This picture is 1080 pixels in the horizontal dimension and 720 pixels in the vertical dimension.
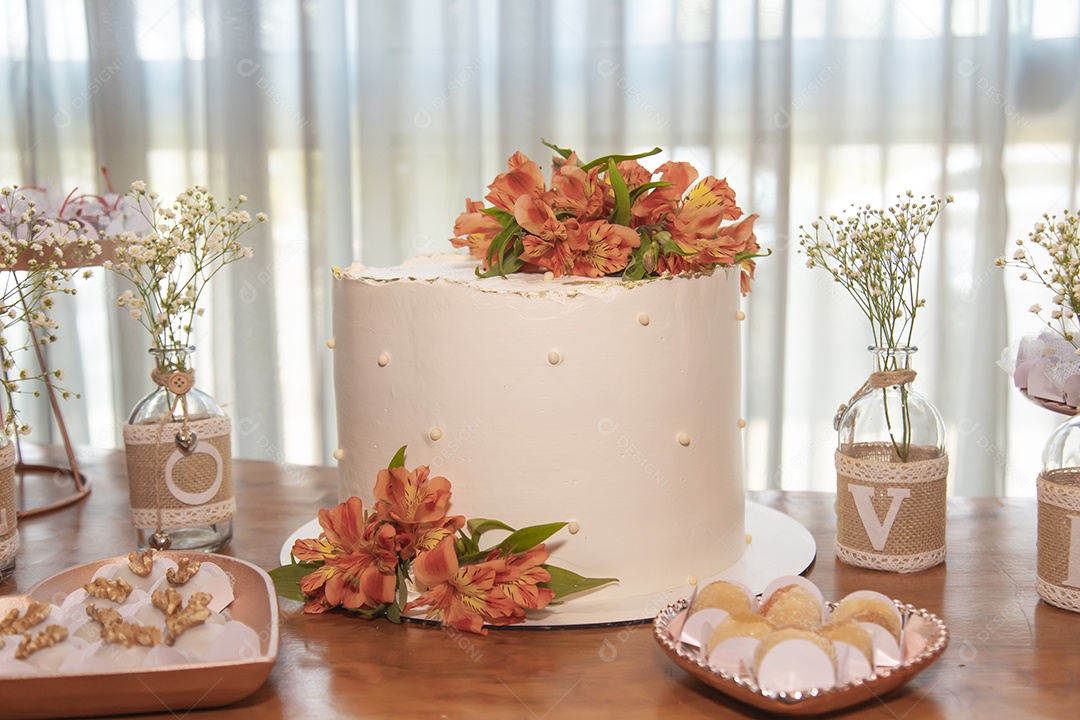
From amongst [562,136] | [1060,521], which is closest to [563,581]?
[1060,521]

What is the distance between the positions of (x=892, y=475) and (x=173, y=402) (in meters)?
0.87

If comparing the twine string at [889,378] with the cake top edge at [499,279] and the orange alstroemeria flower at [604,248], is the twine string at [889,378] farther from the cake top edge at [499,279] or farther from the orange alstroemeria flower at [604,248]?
the orange alstroemeria flower at [604,248]

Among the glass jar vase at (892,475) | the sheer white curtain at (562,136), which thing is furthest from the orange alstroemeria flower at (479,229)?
the sheer white curtain at (562,136)

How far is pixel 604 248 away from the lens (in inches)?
45.2

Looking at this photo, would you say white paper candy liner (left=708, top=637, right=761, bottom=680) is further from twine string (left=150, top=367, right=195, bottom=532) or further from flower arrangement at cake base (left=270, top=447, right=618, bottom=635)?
twine string (left=150, top=367, right=195, bottom=532)

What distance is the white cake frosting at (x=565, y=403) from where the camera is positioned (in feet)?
3.61

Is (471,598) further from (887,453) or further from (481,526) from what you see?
Result: (887,453)

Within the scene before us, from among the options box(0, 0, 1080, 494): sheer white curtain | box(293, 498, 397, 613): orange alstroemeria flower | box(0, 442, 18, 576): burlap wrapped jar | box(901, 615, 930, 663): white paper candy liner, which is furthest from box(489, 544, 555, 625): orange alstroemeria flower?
box(0, 0, 1080, 494): sheer white curtain

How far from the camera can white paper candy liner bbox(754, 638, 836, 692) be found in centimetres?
85

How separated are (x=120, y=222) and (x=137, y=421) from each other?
1.09ft

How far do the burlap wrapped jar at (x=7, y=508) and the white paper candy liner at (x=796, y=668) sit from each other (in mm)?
864

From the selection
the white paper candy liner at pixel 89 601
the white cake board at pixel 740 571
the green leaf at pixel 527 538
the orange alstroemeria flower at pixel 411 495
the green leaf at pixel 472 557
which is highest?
the orange alstroemeria flower at pixel 411 495

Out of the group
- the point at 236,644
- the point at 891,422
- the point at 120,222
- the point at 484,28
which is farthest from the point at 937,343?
the point at 236,644

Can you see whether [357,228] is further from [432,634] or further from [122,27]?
[432,634]
